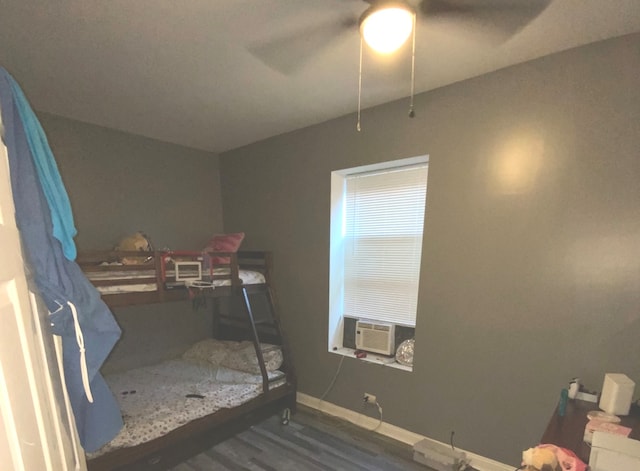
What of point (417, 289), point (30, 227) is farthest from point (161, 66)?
point (417, 289)

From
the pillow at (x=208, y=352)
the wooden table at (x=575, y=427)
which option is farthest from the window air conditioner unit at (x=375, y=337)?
the pillow at (x=208, y=352)

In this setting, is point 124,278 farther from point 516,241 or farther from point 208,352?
point 516,241

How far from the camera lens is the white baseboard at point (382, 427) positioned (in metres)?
1.94

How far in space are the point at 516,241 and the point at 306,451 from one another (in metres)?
1.95

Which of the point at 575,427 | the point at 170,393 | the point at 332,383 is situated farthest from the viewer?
the point at 332,383

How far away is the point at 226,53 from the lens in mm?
1649

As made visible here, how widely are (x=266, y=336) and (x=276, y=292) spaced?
1.40 feet

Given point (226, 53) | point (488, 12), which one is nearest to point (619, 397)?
point (488, 12)

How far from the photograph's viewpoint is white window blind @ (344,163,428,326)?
236 centimetres

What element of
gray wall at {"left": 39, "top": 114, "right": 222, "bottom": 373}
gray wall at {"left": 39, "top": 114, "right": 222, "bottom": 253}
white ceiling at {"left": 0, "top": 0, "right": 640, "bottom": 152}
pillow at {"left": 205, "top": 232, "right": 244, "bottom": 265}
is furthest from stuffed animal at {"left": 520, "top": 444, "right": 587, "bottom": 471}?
gray wall at {"left": 39, "top": 114, "right": 222, "bottom": 253}

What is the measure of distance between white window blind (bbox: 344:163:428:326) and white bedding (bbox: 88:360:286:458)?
3.35 feet

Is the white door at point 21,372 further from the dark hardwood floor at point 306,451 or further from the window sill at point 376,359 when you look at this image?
the window sill at point 376,359

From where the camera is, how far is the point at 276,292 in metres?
2.96

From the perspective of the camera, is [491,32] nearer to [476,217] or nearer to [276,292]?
[476,217]
